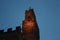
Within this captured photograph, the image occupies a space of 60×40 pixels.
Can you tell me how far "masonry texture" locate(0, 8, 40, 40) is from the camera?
34.4 metres

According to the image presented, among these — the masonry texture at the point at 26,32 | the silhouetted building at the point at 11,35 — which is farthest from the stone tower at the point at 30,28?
the silhouetted building at the point at 11,35

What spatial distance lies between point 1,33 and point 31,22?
14.4 metres

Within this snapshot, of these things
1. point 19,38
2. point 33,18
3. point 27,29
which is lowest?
point 19,38

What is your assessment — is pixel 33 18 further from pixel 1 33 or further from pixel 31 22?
pixel 1 33

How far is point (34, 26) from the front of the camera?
1831 inches

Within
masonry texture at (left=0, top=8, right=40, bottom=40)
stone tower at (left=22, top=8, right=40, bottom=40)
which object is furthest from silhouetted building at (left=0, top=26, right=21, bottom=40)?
stone tower at (left=22, top=8, right=40, bottom=40)

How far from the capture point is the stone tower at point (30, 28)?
43.5m

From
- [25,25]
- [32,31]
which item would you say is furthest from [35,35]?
[25,25]

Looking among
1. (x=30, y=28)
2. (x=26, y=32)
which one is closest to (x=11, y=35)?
(x=26, y=32)

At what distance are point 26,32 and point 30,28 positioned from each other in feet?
6.89

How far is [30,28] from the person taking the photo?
45.8 meters

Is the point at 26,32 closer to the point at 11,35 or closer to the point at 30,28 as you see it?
the point at 30,28

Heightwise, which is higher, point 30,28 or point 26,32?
point 30,28

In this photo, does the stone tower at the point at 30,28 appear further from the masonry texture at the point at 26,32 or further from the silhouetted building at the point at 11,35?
the silhouetted building at the point at 11,35
